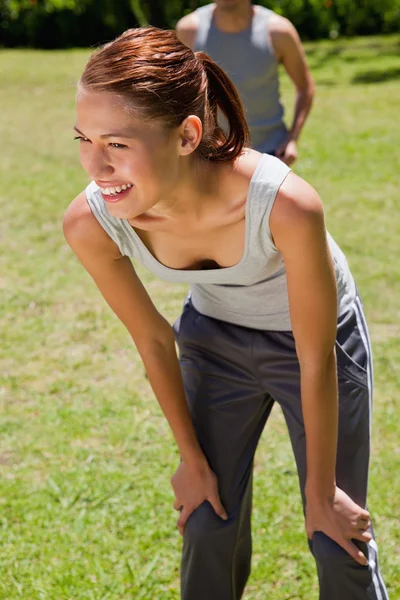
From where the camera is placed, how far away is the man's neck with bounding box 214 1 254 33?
14.7 feet

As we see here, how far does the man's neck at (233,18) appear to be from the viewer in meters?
4.47

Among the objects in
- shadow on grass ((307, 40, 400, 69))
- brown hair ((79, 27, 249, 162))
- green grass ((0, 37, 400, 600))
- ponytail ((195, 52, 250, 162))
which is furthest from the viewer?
shadow on grass ((307, 40, 400, 69))

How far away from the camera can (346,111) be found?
1130 cm

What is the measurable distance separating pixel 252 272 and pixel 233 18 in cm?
268

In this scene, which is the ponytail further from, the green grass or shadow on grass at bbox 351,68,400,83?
shadow on grass at bbox 351,68,400,83

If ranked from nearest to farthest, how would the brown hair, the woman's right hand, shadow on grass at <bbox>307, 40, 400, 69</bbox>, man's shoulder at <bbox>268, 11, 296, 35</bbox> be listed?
1. the brown hair
2. the woman's right hand
3. man's shoulder at <bbox>268, 11, 296, 35</bbox>
4. shadow on grass at <bbox>307, 40, 400, 69</bbox>

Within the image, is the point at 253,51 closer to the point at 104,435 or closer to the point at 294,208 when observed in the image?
the point at 104,435

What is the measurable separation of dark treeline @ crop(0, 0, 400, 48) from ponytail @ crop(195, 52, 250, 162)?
16706 mm

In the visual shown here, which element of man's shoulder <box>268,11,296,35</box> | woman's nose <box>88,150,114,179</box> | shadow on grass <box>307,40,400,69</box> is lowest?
woman's nose <box>88,150,114,179</box>

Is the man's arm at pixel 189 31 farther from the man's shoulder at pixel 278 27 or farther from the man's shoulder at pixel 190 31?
the man's shoulder at pixel 278 27

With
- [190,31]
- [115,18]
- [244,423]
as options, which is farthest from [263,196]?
[115,18]

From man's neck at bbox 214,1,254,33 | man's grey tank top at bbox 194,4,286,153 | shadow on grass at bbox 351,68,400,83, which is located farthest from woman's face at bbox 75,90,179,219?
shadow on grass at bbox 351,68,400,83

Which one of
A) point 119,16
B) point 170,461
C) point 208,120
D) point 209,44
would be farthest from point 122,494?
point 119,16

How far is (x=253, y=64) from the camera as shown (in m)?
4.52
